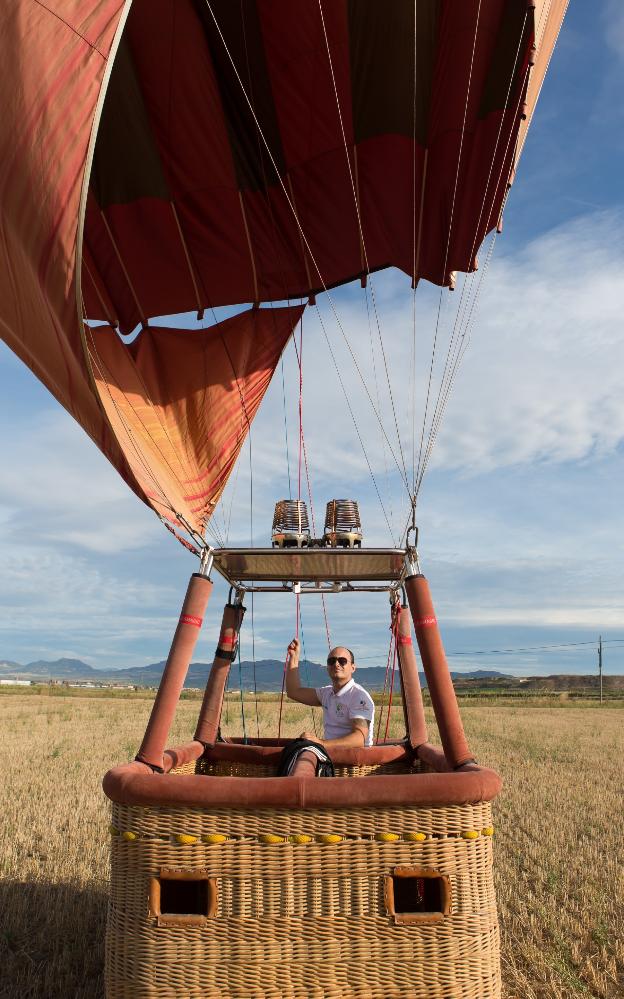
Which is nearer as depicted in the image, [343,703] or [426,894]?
[426,894]

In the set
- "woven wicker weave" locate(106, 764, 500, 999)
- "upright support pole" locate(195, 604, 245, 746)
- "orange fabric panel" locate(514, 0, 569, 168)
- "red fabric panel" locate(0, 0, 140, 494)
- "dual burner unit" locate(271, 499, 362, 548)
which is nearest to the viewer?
"woven wicker weave" locate(106, 764, 500, 999)

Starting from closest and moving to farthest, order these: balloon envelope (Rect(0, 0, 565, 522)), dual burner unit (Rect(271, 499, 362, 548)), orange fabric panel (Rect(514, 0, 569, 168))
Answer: dual burner unit (Rect(271, 499, 362, 548)) < orange fabric panel (Rect(514, 0, 569, 168)) < balloon envelope (Rect(0, 0, 565, 522))

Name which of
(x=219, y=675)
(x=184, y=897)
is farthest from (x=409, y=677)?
(x=184, y=897)

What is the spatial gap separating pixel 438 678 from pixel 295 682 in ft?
8.41

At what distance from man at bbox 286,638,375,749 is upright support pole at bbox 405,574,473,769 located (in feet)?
5.20

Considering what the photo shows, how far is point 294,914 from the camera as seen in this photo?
300 cm

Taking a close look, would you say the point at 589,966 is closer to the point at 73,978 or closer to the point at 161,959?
the point at 161,959

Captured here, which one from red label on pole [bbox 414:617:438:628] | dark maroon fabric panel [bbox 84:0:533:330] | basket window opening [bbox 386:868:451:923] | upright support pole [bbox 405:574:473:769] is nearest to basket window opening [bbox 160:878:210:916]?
basket window opening [bbox 386:868:451:923]

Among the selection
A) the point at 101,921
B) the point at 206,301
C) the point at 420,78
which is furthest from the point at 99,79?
the point at 101,921

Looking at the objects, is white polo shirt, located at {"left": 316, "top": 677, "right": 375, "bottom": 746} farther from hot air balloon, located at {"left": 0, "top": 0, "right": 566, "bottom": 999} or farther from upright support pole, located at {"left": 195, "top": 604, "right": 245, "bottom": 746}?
upright support pole, located at {"left": 195, "top": 604, "right": 245, "bottom": 746}

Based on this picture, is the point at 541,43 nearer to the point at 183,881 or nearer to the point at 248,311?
the point at 248,311

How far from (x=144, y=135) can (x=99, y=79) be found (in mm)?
3062

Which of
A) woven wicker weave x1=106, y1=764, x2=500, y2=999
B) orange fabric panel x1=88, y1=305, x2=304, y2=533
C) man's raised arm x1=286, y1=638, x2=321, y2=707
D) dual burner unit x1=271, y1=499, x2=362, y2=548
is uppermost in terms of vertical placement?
orange fabric panel x1=88, y1=305, x2=304, y2=533

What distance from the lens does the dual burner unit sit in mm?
4465
